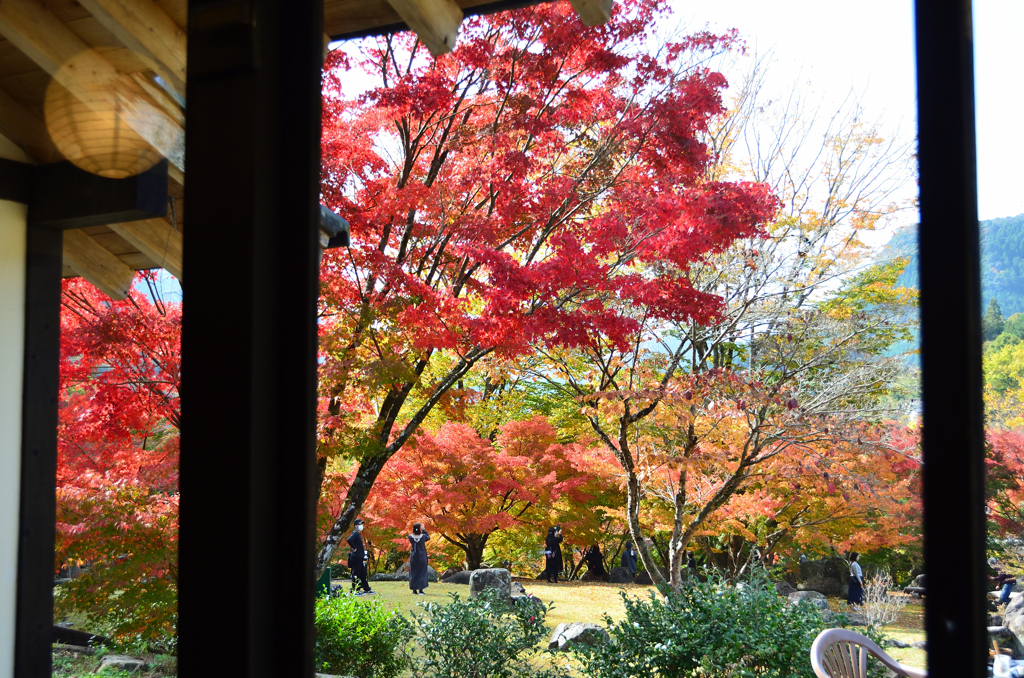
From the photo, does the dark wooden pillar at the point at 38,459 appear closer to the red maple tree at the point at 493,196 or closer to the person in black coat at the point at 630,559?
the red maple tree at the point at 493,196

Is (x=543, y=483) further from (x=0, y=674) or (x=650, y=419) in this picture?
(x=0, y=674)

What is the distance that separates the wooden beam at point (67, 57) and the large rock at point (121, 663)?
2320mm

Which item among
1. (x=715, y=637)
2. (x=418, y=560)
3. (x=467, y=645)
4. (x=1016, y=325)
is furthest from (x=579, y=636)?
(x=1016, y=325)

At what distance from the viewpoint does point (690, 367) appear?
600 centimetres

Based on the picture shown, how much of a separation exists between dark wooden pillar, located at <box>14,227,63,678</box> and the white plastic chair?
2.18m

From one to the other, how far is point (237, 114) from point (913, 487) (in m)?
5.85

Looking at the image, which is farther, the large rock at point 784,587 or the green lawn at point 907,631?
the large rock at point 784,587

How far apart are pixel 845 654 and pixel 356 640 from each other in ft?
8.07

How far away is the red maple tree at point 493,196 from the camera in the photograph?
13.1ft

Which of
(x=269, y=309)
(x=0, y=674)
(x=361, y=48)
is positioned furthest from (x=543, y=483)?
(x=269, y=309)

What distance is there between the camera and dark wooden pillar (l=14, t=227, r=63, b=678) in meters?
1.61

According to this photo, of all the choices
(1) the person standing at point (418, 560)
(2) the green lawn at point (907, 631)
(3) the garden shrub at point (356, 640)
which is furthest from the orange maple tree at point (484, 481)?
(2) the green lawn at point (907, 631)

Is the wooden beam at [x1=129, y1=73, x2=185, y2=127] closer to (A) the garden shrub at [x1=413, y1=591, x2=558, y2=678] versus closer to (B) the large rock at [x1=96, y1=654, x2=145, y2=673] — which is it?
(B) the large rock at [x1=96, y1=654, x2=145, y2=673]

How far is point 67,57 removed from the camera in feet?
4.47
